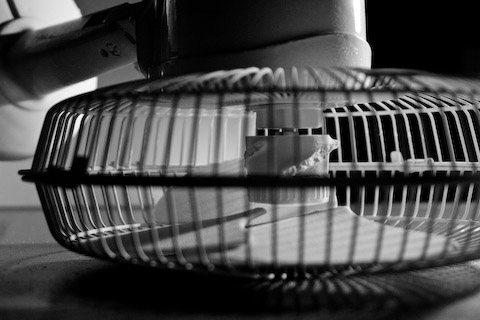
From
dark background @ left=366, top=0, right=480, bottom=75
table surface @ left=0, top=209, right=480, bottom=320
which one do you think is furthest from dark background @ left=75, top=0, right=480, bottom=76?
table surface @ left=0, top=209, right=480, bottom=320

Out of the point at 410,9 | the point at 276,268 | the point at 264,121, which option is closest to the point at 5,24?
the point at 264,121

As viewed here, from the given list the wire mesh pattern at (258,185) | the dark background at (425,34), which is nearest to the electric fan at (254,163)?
the wire mesh pattern at (258,185)

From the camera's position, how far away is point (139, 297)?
340mm

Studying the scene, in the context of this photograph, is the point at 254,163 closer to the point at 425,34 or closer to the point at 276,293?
the point at 276,293

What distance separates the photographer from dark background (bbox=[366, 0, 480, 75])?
985mm

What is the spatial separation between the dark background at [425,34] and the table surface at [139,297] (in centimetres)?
63

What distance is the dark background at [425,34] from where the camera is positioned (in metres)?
0.99

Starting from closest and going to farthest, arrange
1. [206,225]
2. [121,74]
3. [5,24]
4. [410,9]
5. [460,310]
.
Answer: [460,310] → [206,225] → [5,24] → [121,74] → [410,9]

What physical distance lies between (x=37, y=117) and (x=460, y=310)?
493 mm

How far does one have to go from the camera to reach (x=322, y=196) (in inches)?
18.0

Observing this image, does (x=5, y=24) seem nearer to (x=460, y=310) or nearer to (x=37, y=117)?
(x=37, y=117)

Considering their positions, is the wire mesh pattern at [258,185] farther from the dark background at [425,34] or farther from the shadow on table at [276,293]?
the dark background at [425,34]

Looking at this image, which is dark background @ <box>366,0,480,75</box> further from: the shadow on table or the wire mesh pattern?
the shadow on table

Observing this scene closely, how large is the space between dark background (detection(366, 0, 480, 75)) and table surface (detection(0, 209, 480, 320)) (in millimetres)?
633
